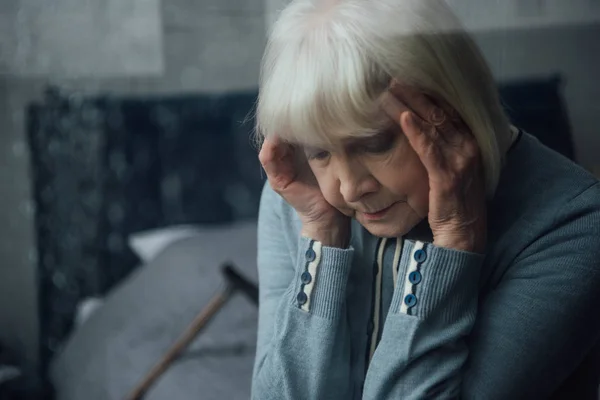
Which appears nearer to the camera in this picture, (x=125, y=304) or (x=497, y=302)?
(x=497, y=302)

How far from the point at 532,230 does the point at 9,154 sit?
0.46 metres

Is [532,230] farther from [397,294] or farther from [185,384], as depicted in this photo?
[185,384]

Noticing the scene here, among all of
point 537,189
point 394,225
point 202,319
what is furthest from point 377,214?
point 202,319

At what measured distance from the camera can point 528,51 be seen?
45cm

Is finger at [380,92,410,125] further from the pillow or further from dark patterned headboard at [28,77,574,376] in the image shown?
the pillow

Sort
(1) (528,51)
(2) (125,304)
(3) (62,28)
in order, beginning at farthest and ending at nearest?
(2) (125,304), (3) (62,28), (1) (528,51)

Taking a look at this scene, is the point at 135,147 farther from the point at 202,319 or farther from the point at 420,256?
the point at 420,256

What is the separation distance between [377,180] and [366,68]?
0.08m

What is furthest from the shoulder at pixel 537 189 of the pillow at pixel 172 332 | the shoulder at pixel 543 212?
the pillow at pixel 172 332

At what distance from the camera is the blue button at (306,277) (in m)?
0.54

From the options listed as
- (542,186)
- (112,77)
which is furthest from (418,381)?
(112,77)

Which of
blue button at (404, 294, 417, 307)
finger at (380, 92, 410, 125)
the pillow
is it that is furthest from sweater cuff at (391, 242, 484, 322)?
the pillow

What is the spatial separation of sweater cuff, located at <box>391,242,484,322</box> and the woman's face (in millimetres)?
26

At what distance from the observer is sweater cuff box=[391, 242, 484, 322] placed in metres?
0.49
